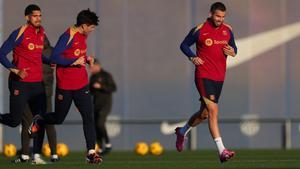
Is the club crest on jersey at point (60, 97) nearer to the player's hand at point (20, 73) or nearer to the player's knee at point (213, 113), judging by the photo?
the player's hand at point (20, 73)

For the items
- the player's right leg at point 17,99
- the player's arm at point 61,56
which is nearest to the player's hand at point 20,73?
the player's right leg at point 17,99

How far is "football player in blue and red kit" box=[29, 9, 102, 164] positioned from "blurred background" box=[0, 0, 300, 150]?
9382 mm

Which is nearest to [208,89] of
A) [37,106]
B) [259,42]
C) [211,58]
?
[211,58]

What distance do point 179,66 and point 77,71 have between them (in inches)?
386

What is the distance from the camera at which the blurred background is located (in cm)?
2497

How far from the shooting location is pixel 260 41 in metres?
25.1

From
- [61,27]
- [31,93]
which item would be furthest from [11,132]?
[31,93]

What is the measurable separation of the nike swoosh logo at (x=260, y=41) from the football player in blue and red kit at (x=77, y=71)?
997 centimetres

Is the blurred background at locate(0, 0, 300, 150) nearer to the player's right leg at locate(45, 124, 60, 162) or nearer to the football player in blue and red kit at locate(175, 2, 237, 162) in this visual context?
the player's right leg at locate(45, 124, 60, 162)

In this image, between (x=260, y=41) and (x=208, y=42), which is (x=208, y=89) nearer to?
(x=208, y=42)

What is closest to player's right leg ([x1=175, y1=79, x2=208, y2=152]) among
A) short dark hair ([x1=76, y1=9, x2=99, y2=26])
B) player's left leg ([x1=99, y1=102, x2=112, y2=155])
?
short dark hair ([x1=76, y1=9, x2=99, y2=26])

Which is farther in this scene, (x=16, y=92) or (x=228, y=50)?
(x=16, y=92)

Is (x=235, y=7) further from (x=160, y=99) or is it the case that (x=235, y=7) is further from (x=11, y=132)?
(x=11, y=132)

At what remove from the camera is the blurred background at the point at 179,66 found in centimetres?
2497
